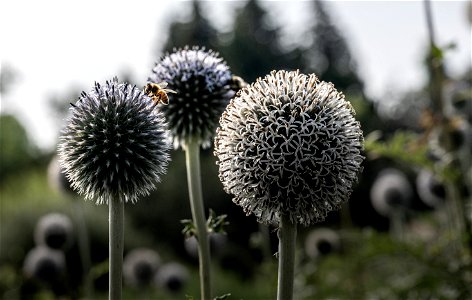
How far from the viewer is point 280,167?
8.82 feet

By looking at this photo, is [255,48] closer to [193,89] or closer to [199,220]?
[193,89]

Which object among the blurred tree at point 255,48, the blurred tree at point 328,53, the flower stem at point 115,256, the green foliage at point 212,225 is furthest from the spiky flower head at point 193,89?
the blurred tree at point 328,53

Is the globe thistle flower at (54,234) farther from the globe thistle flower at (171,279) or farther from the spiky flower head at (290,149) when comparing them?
the spiky flower head at (290,149)

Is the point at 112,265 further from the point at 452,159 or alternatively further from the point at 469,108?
the point at 469,108

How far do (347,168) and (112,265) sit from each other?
1.17 m

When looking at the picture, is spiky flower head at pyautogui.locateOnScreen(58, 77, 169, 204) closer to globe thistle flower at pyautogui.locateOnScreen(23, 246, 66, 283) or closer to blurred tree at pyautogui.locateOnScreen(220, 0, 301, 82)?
globe thistle flower at pyautogui.locateOnScreen(23, 246, 66, 283)

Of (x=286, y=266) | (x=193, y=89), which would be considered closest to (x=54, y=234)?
(x=193, y=89)

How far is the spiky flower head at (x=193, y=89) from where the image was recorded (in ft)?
13.0

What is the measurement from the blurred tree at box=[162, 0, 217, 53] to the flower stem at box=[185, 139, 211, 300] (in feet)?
161

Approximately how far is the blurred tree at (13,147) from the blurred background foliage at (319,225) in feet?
0.60

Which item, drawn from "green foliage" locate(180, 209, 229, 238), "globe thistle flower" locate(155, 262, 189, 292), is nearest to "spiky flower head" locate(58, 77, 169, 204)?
"green foliage" locate(180, 209, 229, 238)

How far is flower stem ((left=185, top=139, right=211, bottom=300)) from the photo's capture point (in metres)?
3.40

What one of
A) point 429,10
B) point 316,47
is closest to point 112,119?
point 429,10

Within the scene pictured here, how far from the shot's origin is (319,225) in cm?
2375
